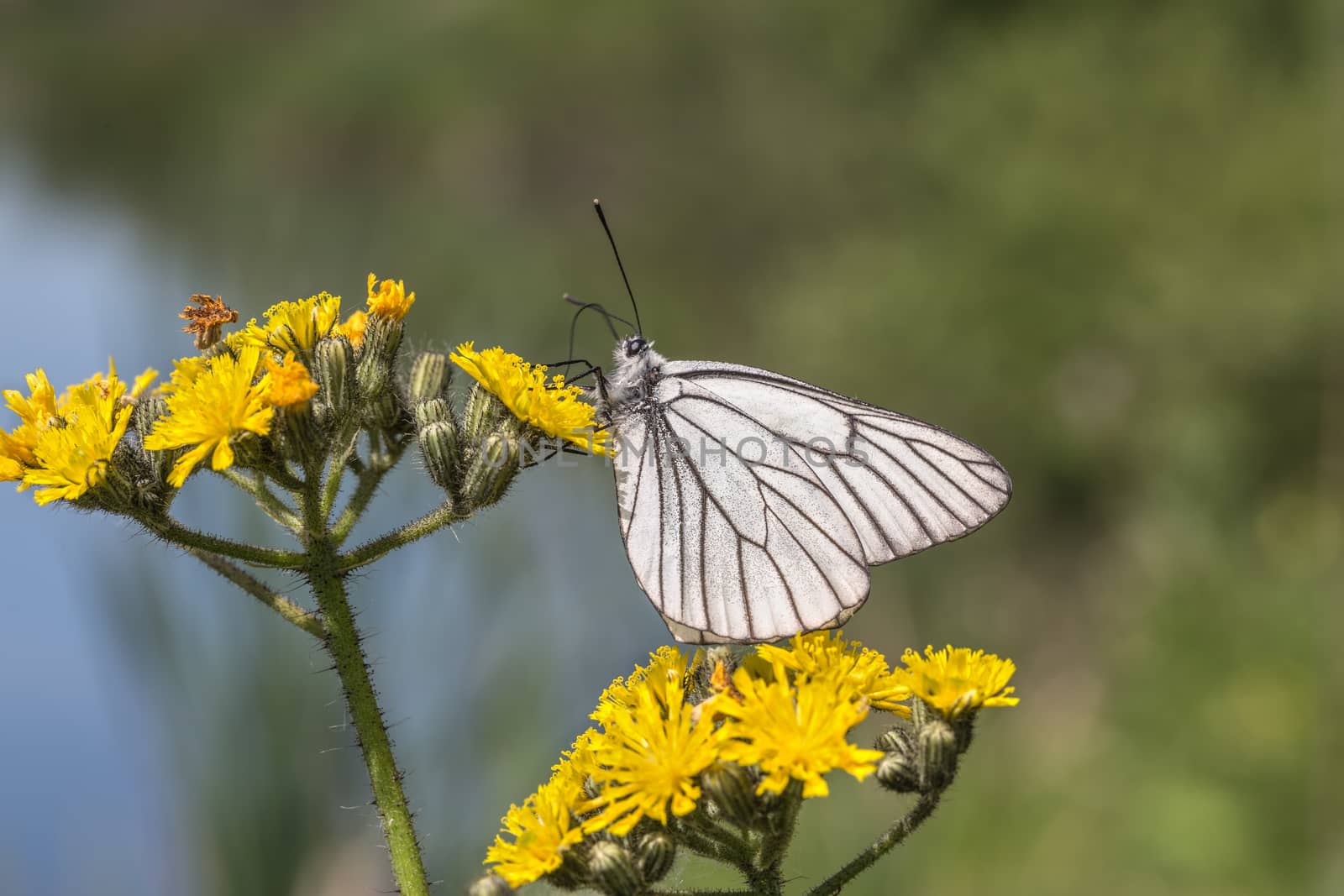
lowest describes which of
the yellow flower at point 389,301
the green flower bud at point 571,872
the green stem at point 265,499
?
the green flower bud at point 571,872

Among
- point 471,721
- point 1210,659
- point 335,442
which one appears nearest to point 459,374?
point 335,442

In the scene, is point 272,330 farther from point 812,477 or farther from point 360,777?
point 360,777

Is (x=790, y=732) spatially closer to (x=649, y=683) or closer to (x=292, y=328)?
(x=649, y=683)

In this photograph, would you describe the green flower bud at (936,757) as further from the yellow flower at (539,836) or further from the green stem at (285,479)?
the green stem at (285,479)

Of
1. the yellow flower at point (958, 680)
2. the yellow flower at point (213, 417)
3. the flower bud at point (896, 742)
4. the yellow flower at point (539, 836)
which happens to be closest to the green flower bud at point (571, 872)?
the yellow flower at point (539, 836)

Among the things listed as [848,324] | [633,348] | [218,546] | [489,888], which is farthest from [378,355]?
[848,324]

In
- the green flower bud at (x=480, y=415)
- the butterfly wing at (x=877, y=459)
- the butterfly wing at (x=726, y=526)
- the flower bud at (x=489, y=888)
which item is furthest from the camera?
the butterfly wing at (x=877, y=459)
